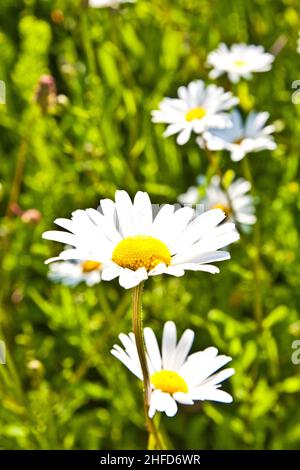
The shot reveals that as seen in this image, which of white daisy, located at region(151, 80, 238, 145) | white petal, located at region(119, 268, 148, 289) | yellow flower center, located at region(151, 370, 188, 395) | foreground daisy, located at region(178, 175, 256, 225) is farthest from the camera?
foreground daisy, located at region(178, 175, 256, 225)

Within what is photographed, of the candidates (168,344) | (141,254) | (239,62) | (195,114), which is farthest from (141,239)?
(239,62)

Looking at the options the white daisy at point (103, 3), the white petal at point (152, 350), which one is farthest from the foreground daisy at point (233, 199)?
the white petal at point (152, 350)

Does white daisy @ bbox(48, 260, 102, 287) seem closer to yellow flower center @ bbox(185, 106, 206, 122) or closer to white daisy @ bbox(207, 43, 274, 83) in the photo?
yellow flower center @ bbox(185, 106, 206, 122)

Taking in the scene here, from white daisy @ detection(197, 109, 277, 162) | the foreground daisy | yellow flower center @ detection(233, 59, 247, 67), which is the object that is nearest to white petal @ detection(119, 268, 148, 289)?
white daisy @ detection(197, 109, 277, 162)

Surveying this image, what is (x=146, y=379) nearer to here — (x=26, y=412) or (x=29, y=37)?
(x=26, y=412)

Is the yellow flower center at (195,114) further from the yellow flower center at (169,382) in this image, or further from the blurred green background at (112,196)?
the yellow flower center at (169,382)
